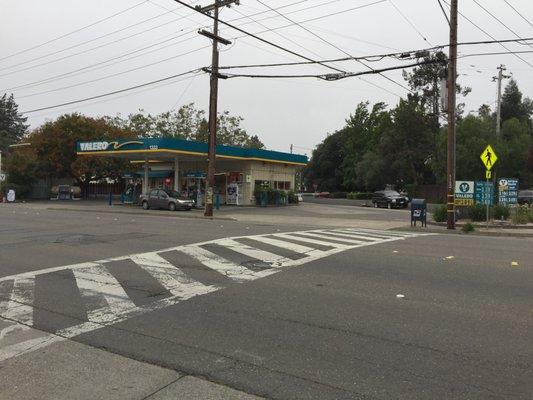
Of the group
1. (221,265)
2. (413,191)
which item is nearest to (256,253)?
(221,265)

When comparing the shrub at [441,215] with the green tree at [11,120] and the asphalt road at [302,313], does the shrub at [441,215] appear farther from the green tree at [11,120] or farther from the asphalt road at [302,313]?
the green tree at [11,120]

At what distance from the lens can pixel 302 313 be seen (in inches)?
281

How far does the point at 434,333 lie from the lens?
618 cm

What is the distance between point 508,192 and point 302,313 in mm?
22170

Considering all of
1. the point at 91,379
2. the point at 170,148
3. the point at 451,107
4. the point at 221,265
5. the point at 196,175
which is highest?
the point at 451,107

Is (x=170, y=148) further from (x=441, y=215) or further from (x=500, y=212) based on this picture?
(x=500, y=212)

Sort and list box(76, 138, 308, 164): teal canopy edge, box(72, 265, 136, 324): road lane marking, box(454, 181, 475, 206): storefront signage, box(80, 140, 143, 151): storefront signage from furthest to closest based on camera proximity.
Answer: box(80, 140, 143, 151): storefront signage
box(76, 138, 308, 164): teal canopy edge
box(454, 181, 475, 206): storefront signage
box(72, 265, 136, 324): road lane marking

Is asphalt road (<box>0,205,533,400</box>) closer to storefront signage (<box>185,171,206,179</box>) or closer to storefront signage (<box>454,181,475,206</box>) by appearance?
storefront signage (<box>454,181,475,206</box>)

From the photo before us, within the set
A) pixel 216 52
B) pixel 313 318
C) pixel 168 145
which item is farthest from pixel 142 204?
pixel 313 318

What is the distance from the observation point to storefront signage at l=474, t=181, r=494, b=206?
24.3m

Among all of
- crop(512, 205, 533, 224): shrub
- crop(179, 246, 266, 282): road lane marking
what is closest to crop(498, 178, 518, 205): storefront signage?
crop(512, 205, 533, 224): shrub

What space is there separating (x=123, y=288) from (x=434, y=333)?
497cm

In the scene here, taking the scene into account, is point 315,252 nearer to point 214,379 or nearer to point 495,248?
point 495,248

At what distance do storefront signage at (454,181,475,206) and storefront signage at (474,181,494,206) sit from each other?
0.74ft
